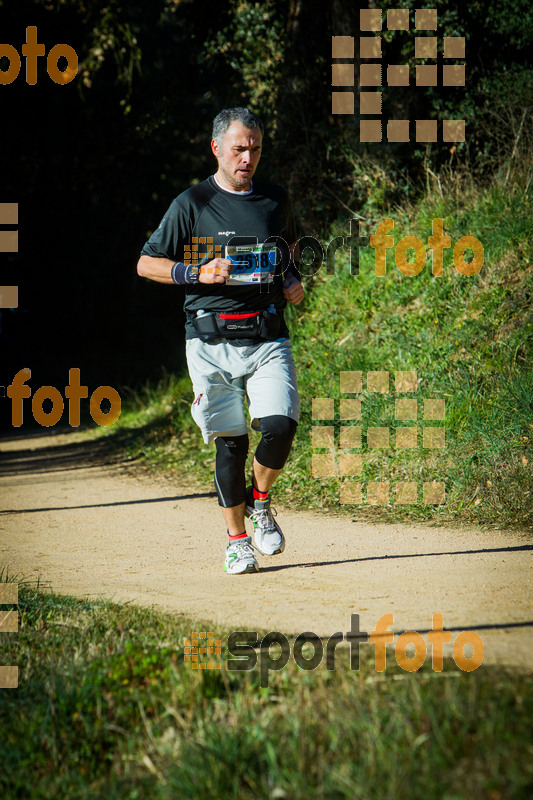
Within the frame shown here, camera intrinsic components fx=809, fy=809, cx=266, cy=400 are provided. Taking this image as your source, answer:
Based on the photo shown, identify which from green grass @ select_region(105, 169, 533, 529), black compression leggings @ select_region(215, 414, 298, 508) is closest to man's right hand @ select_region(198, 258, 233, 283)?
black compression leggings @ select_region(215, 414, 298, 508)

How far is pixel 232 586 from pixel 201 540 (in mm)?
1446

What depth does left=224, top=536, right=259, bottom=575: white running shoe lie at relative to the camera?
4660 millimetres

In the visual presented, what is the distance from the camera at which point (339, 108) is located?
1147 cm

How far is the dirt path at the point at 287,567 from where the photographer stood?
364cm

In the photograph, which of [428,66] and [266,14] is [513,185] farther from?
[266,14]

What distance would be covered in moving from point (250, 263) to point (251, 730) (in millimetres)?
2588

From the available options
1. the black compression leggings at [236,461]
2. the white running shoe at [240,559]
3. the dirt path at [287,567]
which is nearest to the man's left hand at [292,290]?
the black compression leggings at [236,461]

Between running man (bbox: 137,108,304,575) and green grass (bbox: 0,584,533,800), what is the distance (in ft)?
4.78
